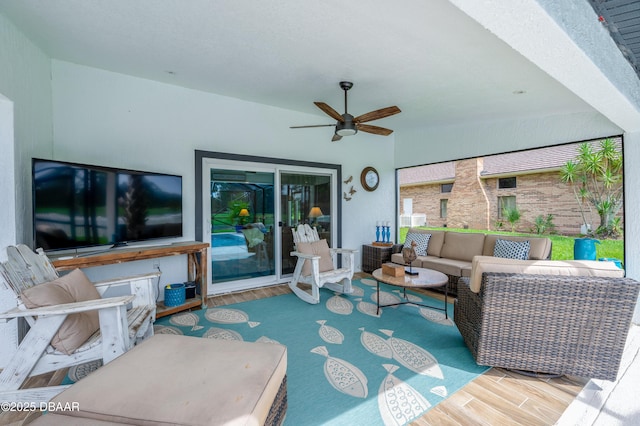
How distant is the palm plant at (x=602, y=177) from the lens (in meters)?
4.68

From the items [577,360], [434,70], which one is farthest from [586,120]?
[577,360]

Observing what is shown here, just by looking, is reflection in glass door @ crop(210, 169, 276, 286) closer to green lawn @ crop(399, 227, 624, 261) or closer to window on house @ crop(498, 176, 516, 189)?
green lawn @ crop(399, 227, 624, 261)

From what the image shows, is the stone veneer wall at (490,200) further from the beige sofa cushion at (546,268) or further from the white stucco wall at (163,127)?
the beige sofa cushion at (546,268)

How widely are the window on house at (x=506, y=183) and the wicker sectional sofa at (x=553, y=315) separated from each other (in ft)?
22.4

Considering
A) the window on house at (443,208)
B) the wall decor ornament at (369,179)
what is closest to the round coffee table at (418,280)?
the wall decor ornament at (369,179)

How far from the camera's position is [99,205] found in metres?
2.89

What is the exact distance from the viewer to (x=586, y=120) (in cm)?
361

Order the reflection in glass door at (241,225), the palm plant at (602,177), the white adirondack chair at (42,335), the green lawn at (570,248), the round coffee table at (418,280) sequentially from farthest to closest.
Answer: the green lawn at (570,248), the palm plant at (602,177), the reflection in glass door at (241,225), the round coffee table at (418,280), the white adirondack chair at (42,335)

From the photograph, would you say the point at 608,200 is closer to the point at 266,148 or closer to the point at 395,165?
the point at 395,165

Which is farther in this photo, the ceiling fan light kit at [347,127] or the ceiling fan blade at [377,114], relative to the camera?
the ceiling fan light kit at [347,127]

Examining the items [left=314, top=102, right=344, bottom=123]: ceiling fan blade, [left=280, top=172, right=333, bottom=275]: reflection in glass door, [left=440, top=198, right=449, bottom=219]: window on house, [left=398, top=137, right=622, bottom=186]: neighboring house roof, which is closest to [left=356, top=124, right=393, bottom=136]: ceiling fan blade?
[left=314, top=102, right=344, bottom=123]: ceiling fan blade

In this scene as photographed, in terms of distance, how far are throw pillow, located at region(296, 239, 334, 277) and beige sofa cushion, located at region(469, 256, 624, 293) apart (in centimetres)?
232

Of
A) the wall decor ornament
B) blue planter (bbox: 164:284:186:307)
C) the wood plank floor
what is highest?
the wall decor ornament

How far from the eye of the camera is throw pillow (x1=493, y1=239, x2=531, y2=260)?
12.3 ft
